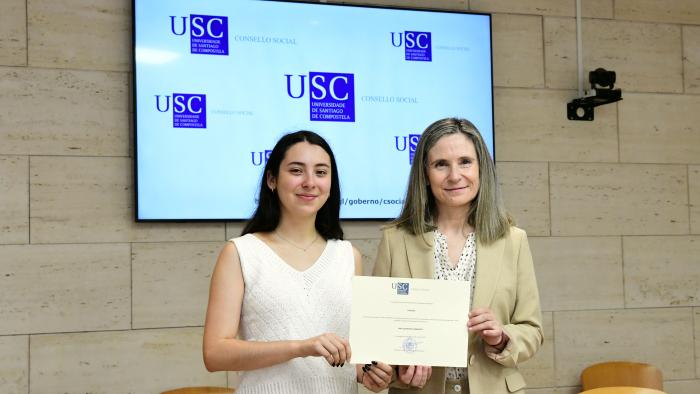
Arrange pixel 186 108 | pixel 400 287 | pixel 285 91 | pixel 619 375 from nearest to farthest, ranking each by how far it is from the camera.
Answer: pixel 400 287 < pixel 186 108 < pixel 285 91 < pixel 619 375

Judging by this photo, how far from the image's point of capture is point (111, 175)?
3.99 metres

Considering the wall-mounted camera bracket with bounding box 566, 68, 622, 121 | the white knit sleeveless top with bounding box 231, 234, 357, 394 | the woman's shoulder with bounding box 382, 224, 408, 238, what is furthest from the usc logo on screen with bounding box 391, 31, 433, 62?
the white knit sleeveless top with bounding box 231, 234, 357, 394

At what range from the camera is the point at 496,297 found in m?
2.30

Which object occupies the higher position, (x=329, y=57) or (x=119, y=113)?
(x=329, y=57)

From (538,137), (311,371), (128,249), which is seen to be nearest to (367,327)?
(311,371)

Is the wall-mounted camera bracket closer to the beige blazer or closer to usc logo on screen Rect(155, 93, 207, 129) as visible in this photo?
usc logo on screen Rect(155, 93, 207, 129)

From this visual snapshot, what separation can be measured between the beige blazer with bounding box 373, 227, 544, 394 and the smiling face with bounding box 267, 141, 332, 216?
289 mm

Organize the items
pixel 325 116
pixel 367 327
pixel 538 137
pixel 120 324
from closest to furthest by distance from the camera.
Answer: pixel 367 327 → pixel 120 324 → pixel 325 116 → pixel 538 137

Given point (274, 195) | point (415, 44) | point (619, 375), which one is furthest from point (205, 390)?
point (619, 375)

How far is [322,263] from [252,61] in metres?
2.07

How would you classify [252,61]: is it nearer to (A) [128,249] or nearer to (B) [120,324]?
(A) [128,249]

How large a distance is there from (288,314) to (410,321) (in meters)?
0.35

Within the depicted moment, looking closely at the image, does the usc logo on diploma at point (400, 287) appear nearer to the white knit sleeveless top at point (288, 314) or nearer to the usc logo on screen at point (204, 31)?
the white knit sleeveless top at point (288, 314)

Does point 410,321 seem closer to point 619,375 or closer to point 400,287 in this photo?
point 400,287
